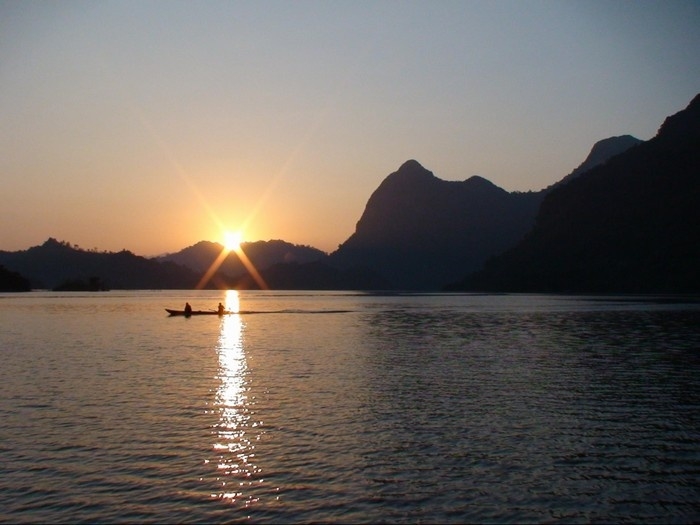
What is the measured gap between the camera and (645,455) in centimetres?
2614

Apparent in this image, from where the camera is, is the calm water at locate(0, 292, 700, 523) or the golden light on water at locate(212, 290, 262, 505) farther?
the golden light on water at locate(212, 290, 262, 505)

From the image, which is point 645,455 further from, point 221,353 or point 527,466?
point 221,353

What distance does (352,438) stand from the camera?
95.2 ft

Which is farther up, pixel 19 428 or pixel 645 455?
pixel 19 428

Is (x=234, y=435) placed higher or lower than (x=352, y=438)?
higher

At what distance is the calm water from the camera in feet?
67.0

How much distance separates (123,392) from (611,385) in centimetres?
3156

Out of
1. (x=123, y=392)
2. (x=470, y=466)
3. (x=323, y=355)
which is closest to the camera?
(x=470, y=466)

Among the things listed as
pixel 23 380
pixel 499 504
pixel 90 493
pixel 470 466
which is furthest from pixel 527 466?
pixel 23 380

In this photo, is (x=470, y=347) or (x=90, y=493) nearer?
(x=90, y=493)

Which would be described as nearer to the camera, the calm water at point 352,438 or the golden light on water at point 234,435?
the calm water at point 352,438

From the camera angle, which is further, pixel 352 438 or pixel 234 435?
pixel 234 435

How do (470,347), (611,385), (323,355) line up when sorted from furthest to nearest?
(470,347) < (323,355) < (611,385)

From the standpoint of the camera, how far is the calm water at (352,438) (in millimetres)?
20422
